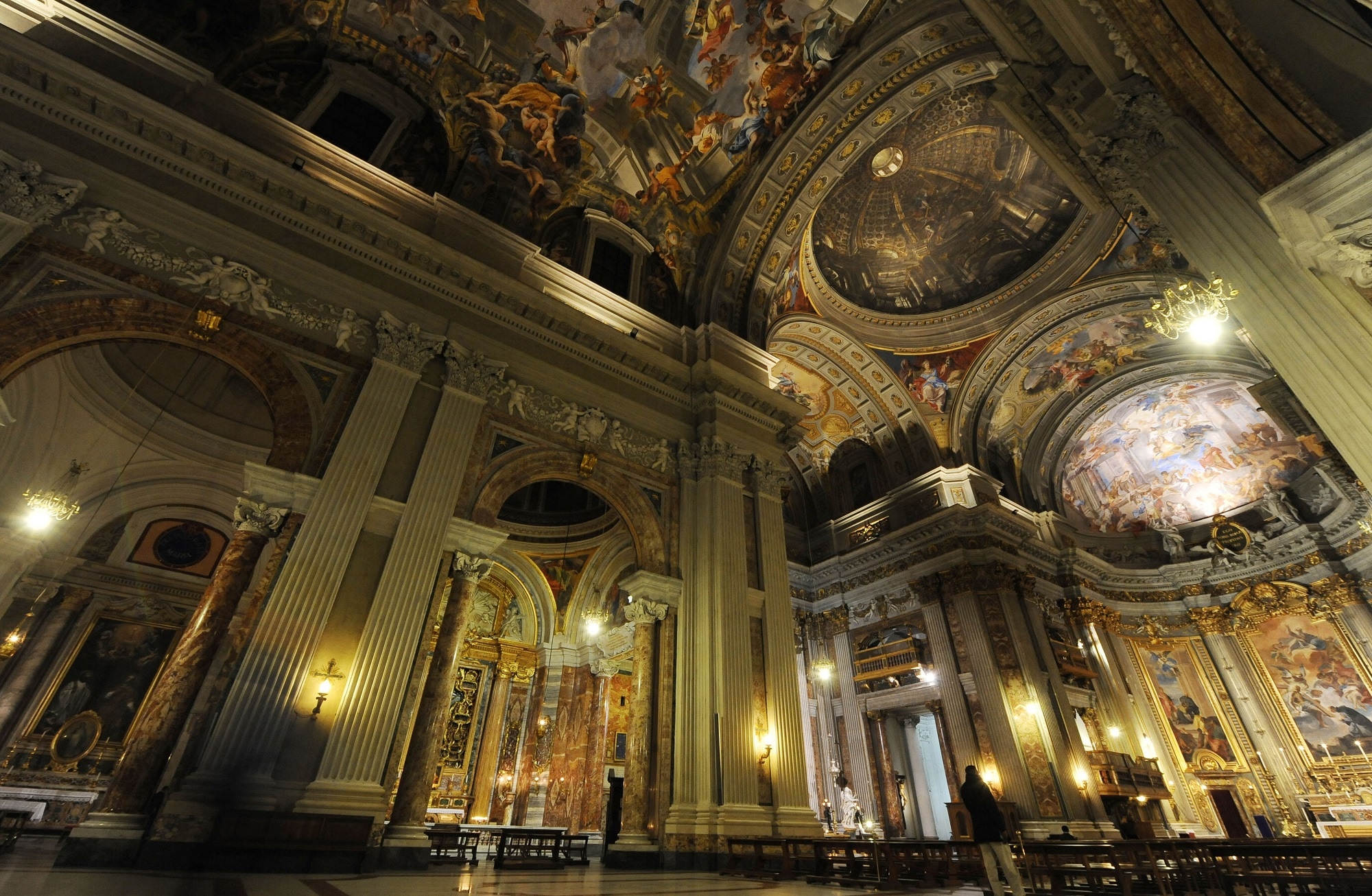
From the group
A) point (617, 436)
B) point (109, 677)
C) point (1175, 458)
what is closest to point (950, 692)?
point (617, 436)

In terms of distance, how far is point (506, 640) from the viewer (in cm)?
1374

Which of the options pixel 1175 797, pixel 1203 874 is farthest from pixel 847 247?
pixel 1175 797

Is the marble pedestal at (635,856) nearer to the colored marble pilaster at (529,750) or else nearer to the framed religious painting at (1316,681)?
the colored marble pilaster at (529,750)

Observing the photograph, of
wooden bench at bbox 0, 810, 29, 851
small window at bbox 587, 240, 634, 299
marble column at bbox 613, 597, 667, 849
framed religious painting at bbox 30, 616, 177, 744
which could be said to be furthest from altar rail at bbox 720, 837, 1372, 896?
framed religious painting at bbox 30, 616, 177, 744

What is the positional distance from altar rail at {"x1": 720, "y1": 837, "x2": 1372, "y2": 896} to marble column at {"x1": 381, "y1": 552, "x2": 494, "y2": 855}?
12.1 ft

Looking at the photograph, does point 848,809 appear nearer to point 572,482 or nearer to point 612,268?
point 572,482

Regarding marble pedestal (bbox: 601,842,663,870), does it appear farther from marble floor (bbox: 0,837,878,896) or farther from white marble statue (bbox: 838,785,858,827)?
white marble statue (bbox: 838,785,858,827)

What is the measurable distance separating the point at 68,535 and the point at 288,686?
31.5 ft

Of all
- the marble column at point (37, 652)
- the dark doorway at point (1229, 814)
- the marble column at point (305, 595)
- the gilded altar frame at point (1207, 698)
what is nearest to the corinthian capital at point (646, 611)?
the marble column at point (305, 595)

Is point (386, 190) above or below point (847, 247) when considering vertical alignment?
below

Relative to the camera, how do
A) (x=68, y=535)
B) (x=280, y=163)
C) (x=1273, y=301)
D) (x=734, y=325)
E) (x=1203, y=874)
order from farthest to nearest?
(x=734, y=325) < (x=68, y=535) < (x=280, y=163) < (x=1203, y=874) < (x=1273, y=301)

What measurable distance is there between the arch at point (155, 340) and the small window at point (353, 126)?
4.49 meters

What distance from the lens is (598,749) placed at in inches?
496

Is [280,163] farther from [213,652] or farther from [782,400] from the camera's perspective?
[782,400]
